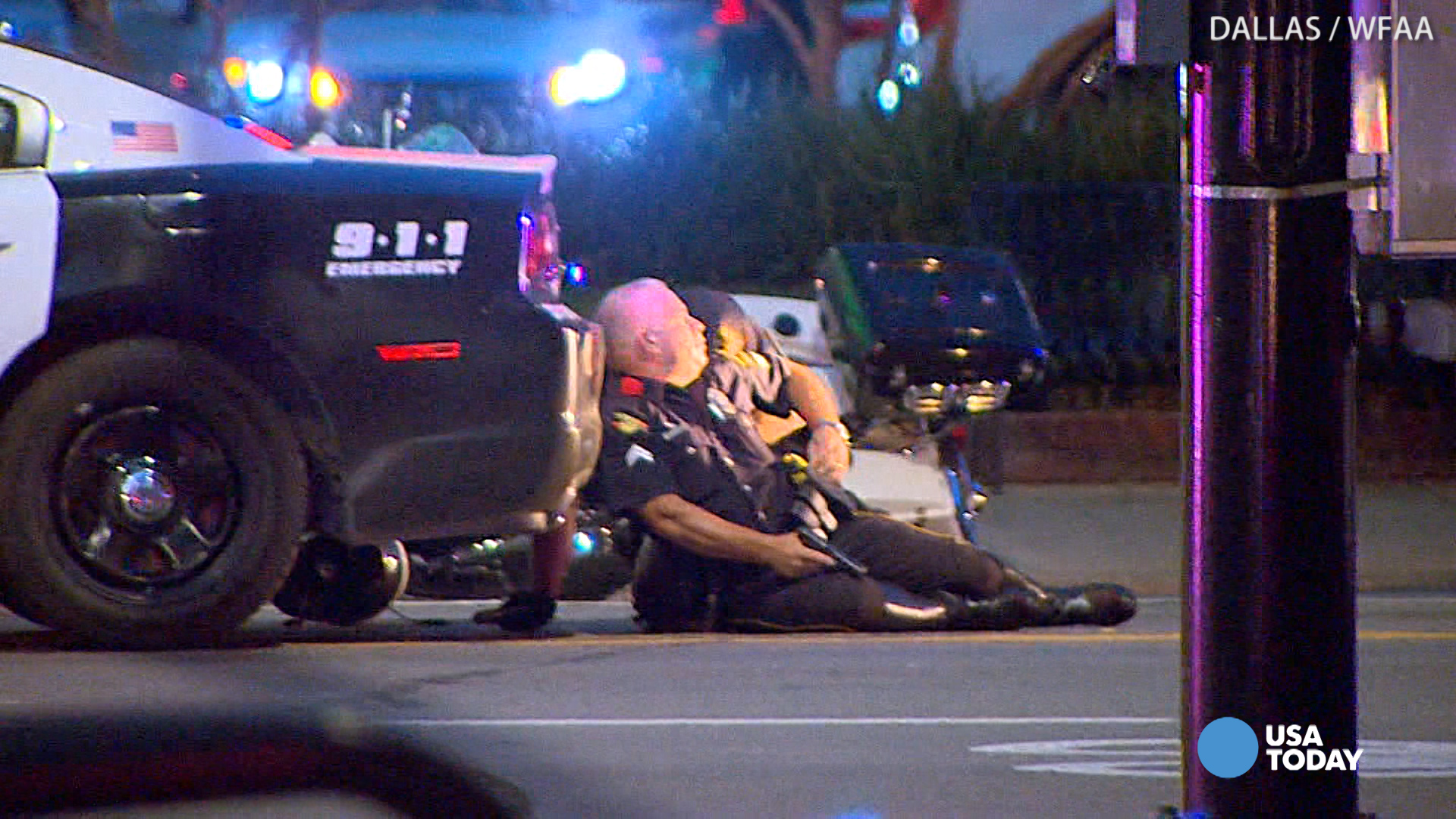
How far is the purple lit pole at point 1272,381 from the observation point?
425cm

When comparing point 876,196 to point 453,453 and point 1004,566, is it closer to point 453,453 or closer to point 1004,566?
point 1004,566

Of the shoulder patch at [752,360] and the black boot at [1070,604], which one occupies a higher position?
the shoulder patch at [752,360]

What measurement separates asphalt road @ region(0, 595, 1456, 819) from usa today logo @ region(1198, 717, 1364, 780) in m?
1.31

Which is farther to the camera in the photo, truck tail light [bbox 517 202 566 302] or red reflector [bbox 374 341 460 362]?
truck tail light [bbox 517 202 566 302]

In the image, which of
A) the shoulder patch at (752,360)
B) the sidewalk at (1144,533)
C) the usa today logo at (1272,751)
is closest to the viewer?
the usa today logo at (1272,751)

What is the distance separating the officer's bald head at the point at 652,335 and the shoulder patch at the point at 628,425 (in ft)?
0.65

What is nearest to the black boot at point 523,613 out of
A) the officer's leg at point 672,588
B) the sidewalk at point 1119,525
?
the officer's leg at point 672,588

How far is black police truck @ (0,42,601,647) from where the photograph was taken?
7.81 m

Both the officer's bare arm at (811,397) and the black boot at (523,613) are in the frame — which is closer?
the black boot at (523,613)

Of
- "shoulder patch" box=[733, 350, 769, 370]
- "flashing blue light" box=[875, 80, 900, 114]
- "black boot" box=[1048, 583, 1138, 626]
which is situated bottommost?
"black boot" box=[1048, 583, 1138, 626]

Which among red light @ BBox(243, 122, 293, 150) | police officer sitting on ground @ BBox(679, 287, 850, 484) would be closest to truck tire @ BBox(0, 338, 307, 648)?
red light @ BBox(243, 122, 293, 150)

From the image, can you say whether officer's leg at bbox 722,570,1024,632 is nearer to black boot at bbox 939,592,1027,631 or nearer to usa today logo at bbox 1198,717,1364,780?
black boot at bbox 939,592,1027,631

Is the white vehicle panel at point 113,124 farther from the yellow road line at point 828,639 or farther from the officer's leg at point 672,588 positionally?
the officer's leg at point 672,588

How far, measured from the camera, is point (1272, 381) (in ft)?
13.9
